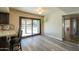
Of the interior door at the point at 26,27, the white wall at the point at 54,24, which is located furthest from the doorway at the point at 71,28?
the interior door at the point at 26,27

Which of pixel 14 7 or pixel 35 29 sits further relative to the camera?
pixel 35 29

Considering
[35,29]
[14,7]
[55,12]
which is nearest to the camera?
[14,7]

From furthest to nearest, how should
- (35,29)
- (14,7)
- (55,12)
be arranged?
(35,29), (55,12), (14,7)

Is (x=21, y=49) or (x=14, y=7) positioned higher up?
(x=14, y=7)

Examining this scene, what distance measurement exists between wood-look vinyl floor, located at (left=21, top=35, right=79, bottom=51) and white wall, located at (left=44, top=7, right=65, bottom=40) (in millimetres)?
133

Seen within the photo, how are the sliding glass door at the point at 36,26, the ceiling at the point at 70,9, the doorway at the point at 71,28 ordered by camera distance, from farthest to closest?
the sliding glass door at the point at 36,26
the doorway at the point at 71,28
the ceiling at the point at 70,9

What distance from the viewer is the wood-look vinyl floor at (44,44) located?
195cm

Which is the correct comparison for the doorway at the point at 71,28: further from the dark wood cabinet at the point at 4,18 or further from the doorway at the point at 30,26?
the dark wood cabinet at the point at 4,18

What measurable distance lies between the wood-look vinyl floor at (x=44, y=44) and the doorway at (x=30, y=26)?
0.37ft

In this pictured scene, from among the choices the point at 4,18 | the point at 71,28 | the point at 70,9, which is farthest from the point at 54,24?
the point at 4,18

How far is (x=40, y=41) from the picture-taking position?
2.15 metres
